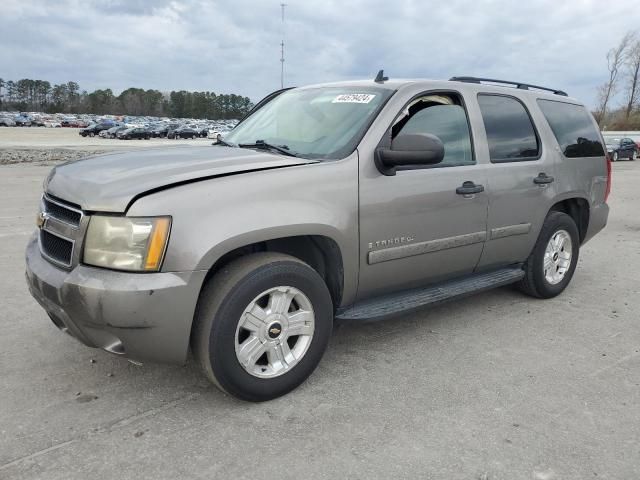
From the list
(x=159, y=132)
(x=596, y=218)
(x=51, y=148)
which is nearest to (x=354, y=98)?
(x=596, y=218)

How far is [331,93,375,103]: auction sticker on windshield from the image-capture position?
3.63 meters

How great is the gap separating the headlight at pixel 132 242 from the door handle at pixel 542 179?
3.06m

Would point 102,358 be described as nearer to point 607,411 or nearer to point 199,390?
point 199,390

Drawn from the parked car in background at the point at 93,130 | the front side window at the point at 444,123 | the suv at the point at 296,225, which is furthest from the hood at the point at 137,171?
the parked car in background at the point at 93,130

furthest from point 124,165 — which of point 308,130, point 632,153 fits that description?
point 632,153

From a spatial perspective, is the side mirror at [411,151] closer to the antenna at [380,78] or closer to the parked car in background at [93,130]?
the antenna at [380,78]

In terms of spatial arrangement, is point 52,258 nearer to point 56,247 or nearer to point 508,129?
point 56,247

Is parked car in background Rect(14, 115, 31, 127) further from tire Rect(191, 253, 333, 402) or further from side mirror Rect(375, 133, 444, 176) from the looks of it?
tire Rect(191, 253, 333, 402)

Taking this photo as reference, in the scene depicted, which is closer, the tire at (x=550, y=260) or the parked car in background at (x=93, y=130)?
the tire at (x=550, y=260)

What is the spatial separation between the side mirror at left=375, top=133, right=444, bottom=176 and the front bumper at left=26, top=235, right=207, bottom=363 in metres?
1.32

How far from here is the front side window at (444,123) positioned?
11.9 ft

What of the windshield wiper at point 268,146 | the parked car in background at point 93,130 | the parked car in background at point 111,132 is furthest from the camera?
the parked car in background at point 93,130

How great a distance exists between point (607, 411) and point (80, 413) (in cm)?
280

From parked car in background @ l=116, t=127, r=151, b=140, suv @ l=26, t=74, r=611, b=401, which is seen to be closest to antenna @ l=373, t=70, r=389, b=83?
suv @ l=26, t=74, r=611, b=401
